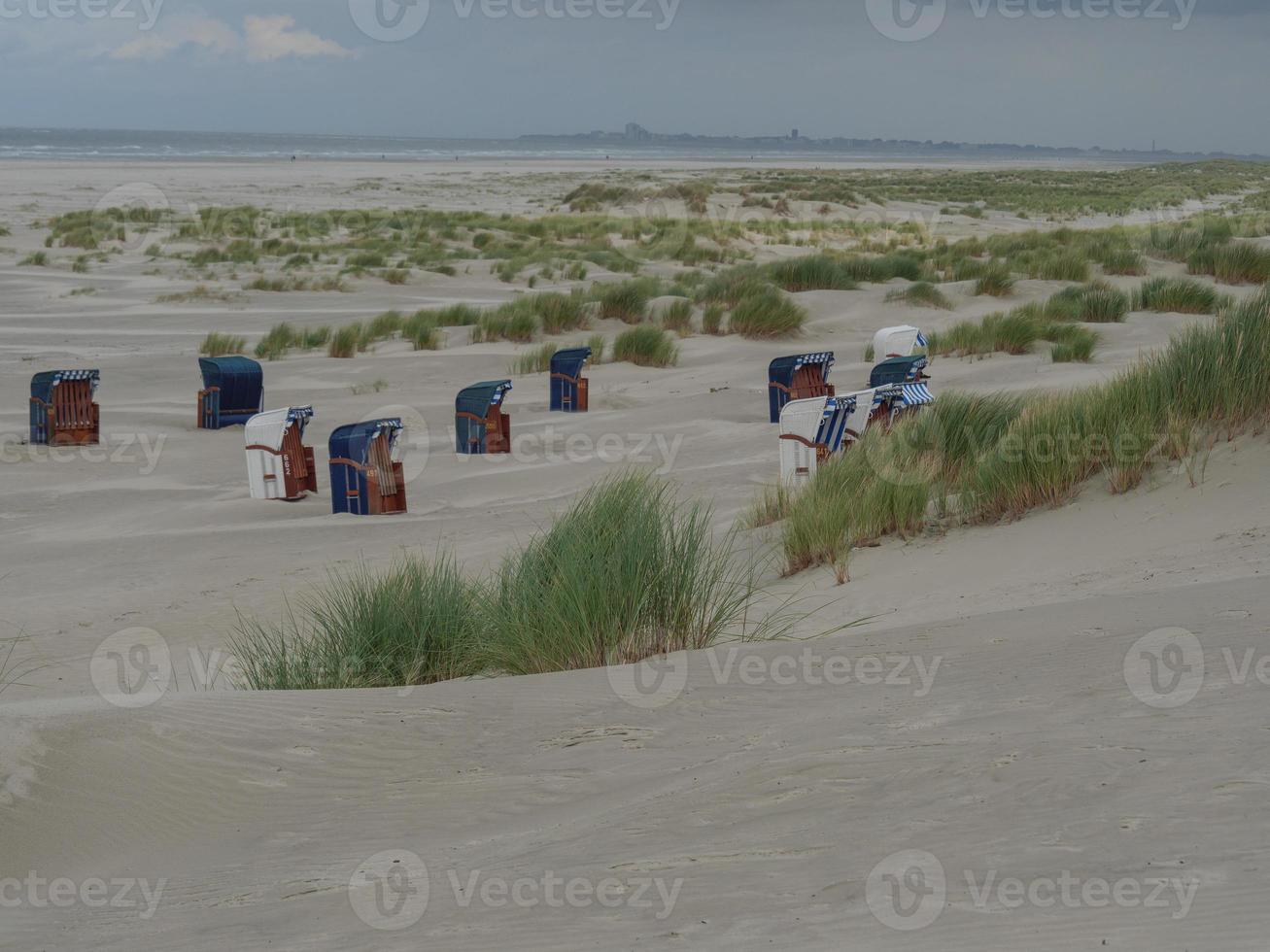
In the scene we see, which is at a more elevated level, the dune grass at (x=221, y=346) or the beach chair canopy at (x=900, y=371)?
the beach chair canopy at (x=900, y=371)

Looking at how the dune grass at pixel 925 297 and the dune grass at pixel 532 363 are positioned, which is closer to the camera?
the dune grass at pixel 532 363

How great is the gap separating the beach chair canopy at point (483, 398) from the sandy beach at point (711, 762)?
2.91 metres

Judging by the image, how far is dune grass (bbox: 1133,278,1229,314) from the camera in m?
19.1

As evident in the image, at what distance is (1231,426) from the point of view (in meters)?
7.13

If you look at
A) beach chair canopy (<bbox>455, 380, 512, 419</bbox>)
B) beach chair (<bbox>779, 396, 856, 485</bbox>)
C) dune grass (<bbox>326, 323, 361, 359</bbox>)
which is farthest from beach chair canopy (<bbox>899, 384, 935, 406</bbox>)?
dune grass (<bbox>326, 323, 361, 359</bbox>)

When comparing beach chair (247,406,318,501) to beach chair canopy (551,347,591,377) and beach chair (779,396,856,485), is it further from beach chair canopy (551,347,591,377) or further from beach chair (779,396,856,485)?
beach chair canopy (551,347,591,377)

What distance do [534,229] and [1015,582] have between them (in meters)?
32.9

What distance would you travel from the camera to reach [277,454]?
1031 centimetres

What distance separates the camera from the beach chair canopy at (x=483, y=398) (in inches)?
469

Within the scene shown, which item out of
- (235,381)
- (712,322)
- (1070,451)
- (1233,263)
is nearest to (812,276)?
(712,322)

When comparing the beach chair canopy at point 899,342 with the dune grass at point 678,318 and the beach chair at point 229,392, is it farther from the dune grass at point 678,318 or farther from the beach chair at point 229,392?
the beach chair at point 229,392

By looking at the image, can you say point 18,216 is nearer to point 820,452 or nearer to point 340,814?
point 820,452

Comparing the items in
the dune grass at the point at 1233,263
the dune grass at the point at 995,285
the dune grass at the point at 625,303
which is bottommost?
the dune grass at the point at 625,303

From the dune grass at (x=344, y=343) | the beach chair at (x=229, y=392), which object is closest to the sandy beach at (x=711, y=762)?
the beach chair at (x=229, y=392)
